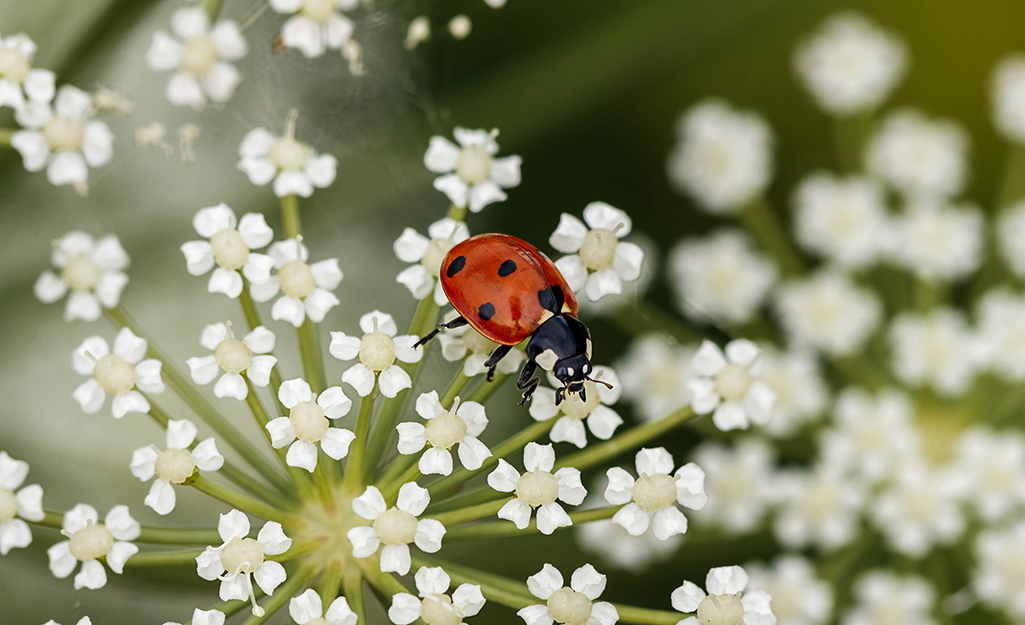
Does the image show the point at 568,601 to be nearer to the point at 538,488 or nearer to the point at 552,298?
the point at 538,488

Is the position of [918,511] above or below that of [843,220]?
below

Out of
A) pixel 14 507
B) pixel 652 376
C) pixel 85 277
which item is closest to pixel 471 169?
pixel 85 277

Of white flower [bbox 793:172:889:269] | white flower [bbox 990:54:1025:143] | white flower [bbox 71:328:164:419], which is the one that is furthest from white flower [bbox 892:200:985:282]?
white flower [bbox 71:328:164:419]

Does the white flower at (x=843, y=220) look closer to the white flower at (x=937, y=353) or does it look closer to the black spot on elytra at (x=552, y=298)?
the white flower at (x=937, y=353)

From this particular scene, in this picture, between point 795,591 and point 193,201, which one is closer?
point 193,201

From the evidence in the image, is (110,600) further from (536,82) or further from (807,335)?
(807,335)

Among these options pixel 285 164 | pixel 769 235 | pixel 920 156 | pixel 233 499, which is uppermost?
pixel 920 156
